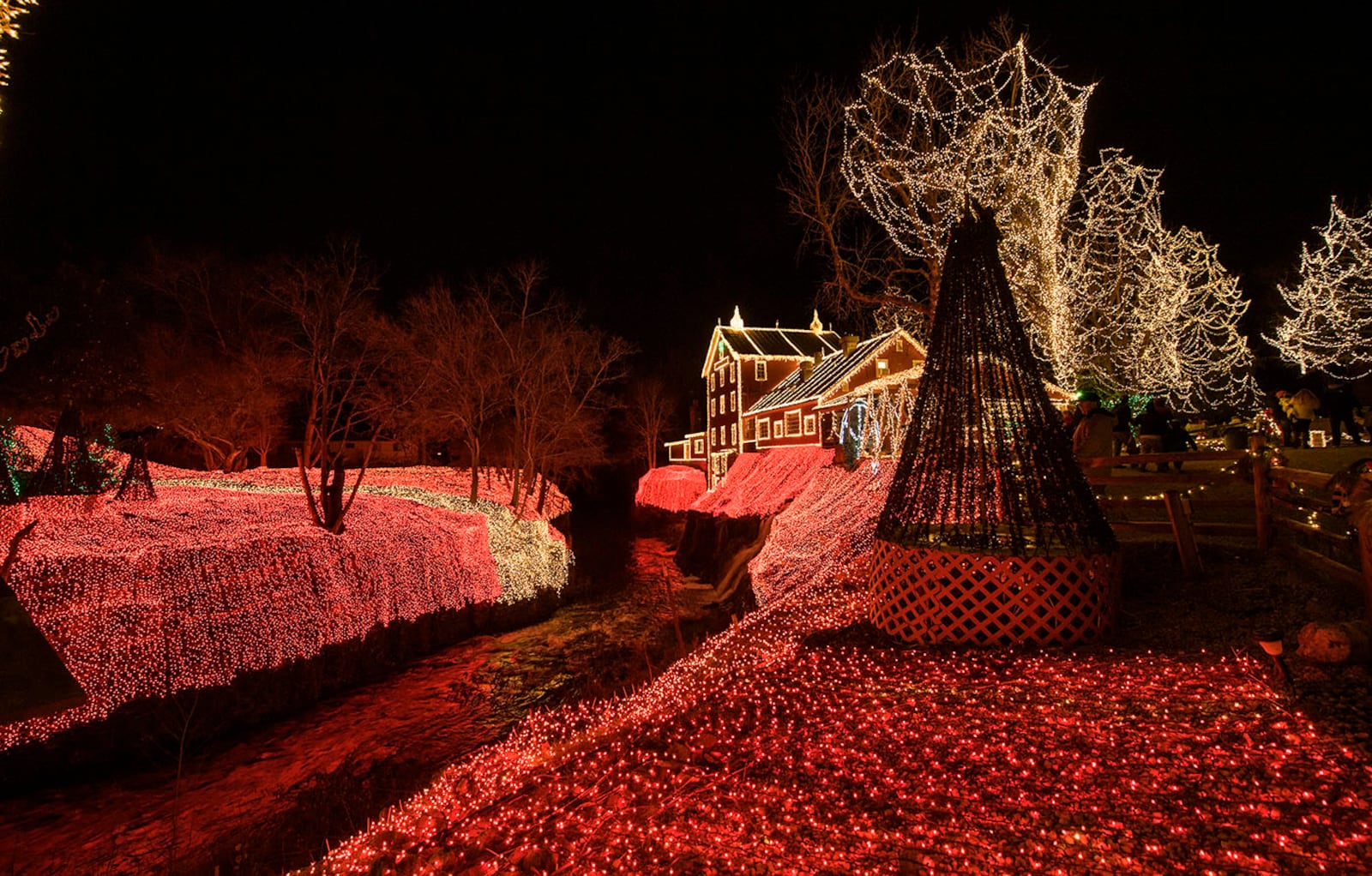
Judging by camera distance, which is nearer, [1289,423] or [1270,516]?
[1270,516]

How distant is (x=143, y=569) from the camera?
9.72m

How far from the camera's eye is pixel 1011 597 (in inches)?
217

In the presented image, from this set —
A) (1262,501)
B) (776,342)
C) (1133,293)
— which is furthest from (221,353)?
(1133,293)

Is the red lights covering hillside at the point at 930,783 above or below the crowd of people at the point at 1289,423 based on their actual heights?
below

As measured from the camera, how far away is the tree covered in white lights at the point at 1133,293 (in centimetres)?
1759

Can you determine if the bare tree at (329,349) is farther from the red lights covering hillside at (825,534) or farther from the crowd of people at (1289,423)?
the crowd of people at (1289,423)

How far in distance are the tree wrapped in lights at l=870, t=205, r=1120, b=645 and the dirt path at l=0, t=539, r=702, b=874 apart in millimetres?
4910

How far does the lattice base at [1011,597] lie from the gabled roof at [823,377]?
54.5 ft

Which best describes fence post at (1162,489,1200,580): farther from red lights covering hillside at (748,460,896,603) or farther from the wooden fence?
red lights covering hillside at (748,460,896,603)

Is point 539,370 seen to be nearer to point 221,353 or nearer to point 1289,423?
point 221,353

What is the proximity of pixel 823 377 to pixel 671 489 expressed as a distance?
1613 centimetres

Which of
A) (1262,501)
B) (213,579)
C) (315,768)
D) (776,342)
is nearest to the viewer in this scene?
(1262,501)

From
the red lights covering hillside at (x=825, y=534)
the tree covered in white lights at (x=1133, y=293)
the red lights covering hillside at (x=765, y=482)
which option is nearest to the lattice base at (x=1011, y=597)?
the red lights covering hillside at (x=825, y=534)

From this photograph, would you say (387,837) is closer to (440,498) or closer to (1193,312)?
(440,498)
